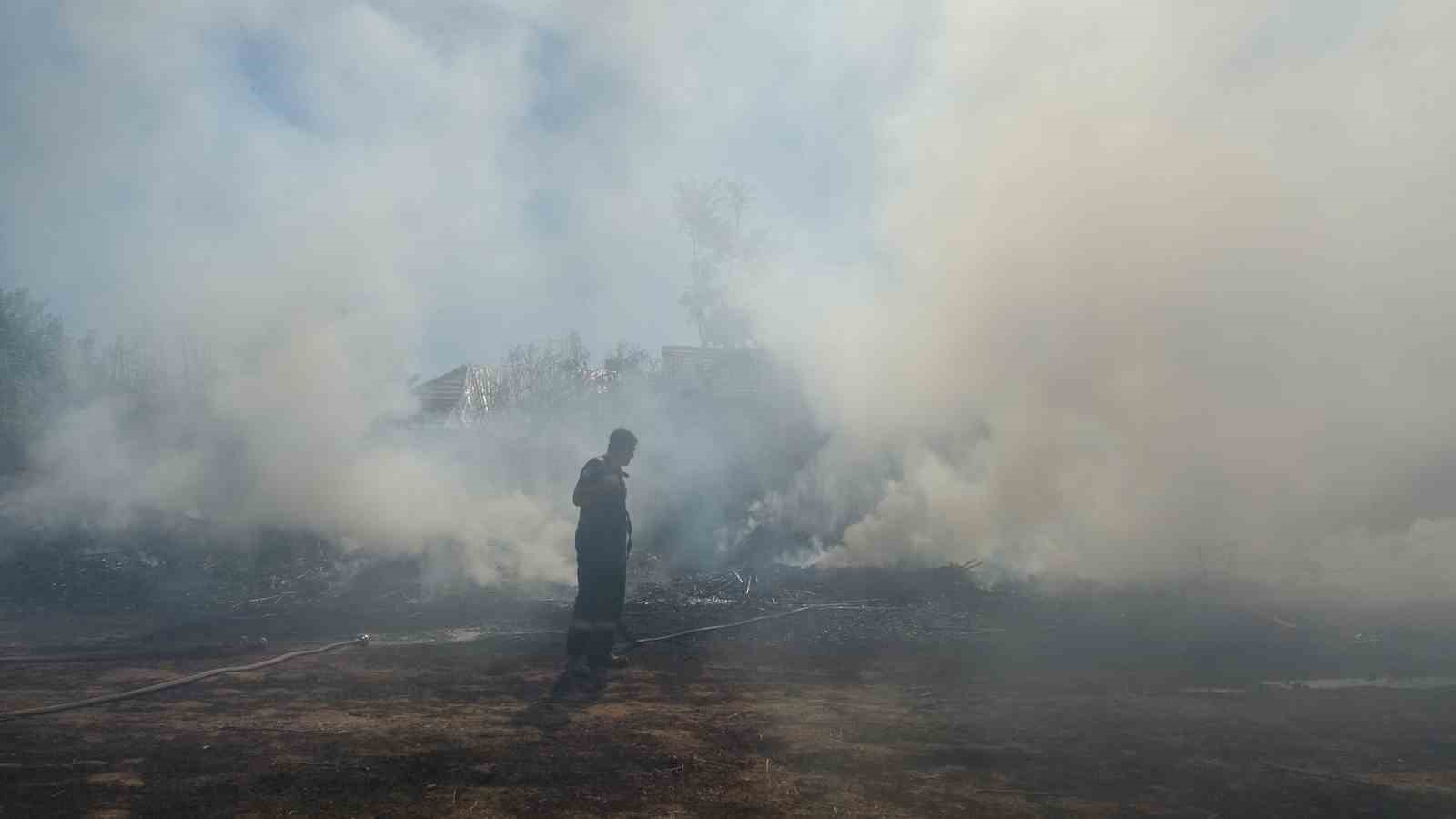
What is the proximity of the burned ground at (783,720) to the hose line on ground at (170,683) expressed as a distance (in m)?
0.10

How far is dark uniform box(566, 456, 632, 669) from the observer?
7.18 metres

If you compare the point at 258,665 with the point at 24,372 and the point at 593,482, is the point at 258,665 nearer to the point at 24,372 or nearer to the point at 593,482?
the point at 593,482

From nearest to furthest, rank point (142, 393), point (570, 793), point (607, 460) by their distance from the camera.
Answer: point (570, 793)
point (607, 460)
point (142, 393)

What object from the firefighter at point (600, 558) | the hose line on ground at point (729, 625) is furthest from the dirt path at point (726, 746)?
the hose line on ground at point (729, 625)

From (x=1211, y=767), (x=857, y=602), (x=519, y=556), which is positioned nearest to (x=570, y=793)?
(x=1211, y=767)

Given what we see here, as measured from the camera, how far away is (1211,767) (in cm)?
477

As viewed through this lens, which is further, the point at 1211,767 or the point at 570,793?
the point at 1211,767

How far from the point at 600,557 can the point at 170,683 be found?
3.34 m

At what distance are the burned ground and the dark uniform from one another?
1.53 ft

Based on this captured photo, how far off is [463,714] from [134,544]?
415 inches

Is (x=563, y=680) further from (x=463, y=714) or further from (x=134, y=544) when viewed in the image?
(x=134, y=544)

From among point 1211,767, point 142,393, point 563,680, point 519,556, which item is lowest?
point 1211,767

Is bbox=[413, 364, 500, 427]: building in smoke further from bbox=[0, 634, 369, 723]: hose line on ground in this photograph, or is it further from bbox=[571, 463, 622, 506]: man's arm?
bbox=[571, 463, 622, 506]: man's arm

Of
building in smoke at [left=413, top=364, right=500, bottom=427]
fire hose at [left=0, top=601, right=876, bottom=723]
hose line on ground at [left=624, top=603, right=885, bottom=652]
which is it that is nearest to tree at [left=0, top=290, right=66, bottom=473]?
building in smoke at [left=413, top=364, right=500, bottom=427]
